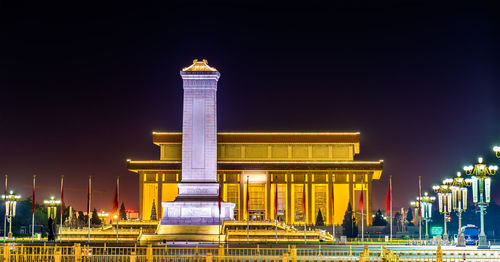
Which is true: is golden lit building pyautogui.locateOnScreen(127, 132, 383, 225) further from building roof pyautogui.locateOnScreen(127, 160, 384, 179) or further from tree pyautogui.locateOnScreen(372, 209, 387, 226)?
tree pyautogui.locateOnScreen(372, 209, 387, 226)

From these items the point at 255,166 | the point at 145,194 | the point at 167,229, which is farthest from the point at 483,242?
the point at 145,194

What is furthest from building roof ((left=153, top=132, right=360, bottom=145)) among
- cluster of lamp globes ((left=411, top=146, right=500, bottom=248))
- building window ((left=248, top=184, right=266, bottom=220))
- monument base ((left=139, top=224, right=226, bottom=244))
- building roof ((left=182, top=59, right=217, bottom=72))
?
monument base ((left=139, top=224, right=226, bottom=244))

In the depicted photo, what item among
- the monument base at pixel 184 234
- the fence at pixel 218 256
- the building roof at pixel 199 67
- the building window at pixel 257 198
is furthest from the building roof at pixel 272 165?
the fence at pixel 218 256

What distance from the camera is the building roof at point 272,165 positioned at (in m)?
85.2

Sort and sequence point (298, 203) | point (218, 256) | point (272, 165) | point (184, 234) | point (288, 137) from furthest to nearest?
point (288, 137)
point (298, 203)
point (272, 165)
point (184, 234)
point (218, 256)

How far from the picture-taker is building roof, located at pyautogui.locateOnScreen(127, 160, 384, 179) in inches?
3354

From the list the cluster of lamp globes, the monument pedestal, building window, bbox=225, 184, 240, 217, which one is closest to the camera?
the cluster of lamp globes

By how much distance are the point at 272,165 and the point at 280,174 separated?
5.08ft

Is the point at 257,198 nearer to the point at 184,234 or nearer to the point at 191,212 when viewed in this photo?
the point at 191,212

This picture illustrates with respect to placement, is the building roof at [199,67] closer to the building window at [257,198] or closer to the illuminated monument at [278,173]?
the illuminated monument at [278,173]

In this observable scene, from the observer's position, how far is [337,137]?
3506 inches

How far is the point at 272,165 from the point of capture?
86000 millimetres

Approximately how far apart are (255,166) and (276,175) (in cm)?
253

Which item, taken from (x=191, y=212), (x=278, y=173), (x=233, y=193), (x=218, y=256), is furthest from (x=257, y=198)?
(x=218, y=256)
